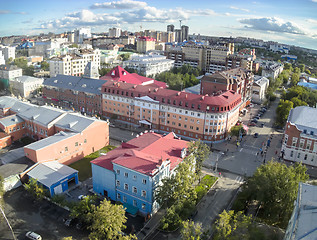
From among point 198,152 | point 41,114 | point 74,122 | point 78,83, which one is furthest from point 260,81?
point 41,114

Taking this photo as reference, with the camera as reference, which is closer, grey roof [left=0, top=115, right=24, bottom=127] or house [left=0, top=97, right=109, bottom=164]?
house [left=0, top=97, right=109, bottom=164]

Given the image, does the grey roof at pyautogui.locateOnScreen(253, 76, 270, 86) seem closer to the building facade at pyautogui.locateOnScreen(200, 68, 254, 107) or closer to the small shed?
the building facade at pyautogui.locateOnScreen(200, 68, 254, 107)

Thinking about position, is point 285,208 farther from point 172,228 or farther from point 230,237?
point 172,228

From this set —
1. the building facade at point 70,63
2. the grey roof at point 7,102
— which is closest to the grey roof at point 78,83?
the grey roof at point 7,102

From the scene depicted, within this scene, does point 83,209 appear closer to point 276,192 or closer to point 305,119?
point 276,192

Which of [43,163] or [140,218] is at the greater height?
[43,163]

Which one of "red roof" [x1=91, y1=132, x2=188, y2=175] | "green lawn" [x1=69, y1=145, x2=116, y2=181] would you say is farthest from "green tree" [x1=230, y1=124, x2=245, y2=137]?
"green lawn" [x1=69, y1=145, x2=116, y2=181]

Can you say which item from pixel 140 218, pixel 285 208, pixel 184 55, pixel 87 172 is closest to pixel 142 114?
pixel 87 172
